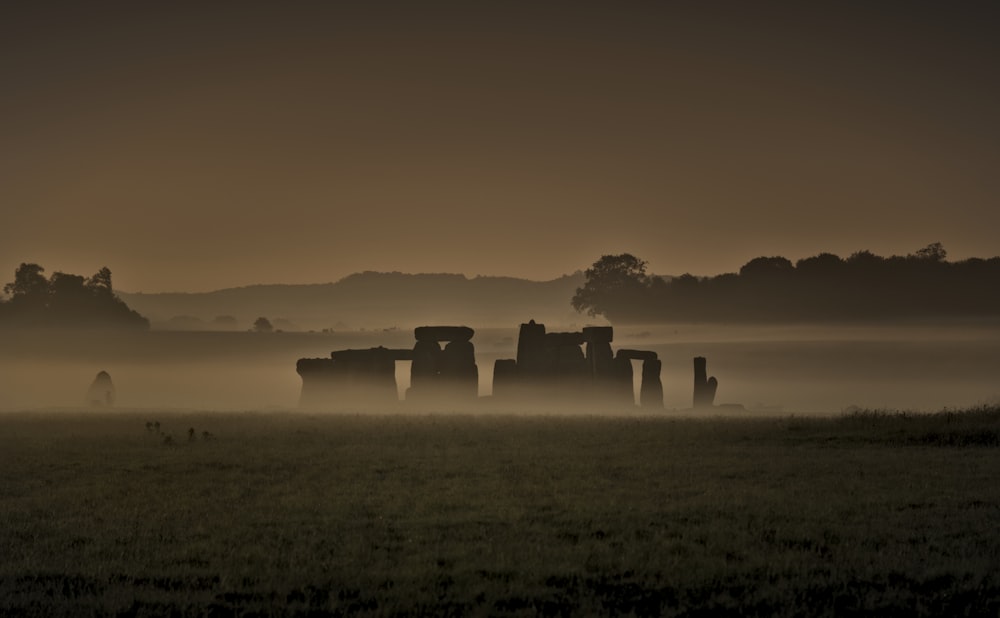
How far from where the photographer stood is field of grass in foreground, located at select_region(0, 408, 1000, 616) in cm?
1210

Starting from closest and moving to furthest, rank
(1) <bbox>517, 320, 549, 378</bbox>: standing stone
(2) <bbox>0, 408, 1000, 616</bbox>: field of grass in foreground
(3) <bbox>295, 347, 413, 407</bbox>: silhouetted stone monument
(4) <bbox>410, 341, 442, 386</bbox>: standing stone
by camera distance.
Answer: (2) <bbox>0, 408, 1000, 616</bbox>: field of grass in foreground, (3) <bbox>295, 347, 413, 407</bbox>: silhouetted stone monument, (4) <bbox>410, 341, 442, 386</bbox>: standing stone, (1) <bbox>517, 320, 549, 378</bbox>: standing stone

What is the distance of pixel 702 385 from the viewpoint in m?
62.3

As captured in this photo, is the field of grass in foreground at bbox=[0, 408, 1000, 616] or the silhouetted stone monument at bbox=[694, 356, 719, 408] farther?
the silhouetted stone monument at bbox=[694, 356, 719, 408]

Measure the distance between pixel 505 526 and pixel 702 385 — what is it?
4791 centimetres

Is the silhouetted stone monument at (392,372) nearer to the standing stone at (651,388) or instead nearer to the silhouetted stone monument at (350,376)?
the silhouetted stone monument at (350,376)

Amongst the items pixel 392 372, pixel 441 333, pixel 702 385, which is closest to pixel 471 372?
pixel 441 333

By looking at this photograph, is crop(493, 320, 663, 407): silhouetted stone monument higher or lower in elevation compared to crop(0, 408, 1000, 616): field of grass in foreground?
higher

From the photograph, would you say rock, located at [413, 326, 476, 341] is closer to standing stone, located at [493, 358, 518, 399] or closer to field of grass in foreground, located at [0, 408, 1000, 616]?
standing stone, located at [493, 358, 518, 399]

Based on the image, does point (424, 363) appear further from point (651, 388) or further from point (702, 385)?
point (702, 385)

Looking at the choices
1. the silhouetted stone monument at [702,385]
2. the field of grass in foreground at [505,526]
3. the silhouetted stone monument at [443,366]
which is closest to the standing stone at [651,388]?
the silhouetted stone monument at [702,385]

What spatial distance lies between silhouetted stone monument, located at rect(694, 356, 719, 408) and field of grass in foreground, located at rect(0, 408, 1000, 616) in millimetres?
32199

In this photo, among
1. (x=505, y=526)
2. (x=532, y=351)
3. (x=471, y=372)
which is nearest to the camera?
(x=505, y=526)

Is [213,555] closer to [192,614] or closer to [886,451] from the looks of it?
[192,614]

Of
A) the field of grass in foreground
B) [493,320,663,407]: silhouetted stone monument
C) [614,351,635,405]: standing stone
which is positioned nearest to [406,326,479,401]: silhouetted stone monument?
[493,320,663,407]: silhouetted stone monument
